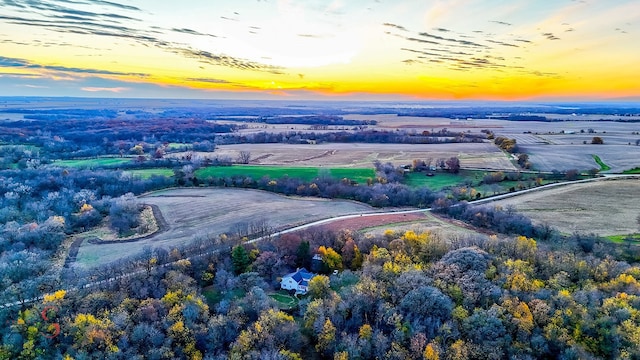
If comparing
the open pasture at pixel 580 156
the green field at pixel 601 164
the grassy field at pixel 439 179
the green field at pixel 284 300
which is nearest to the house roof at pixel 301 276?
the green field at pixel 284 300

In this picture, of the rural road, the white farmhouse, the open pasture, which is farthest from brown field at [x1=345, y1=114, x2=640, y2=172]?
the white farmhouse

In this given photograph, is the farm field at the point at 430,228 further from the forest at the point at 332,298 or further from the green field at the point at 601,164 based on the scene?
the green field at the point at 601,164

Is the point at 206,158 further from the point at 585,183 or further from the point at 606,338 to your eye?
the point at 606,338

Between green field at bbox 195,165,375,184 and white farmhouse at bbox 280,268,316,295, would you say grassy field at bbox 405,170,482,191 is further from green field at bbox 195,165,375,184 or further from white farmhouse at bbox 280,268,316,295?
white farmhouse at bbox 280,268,316,295

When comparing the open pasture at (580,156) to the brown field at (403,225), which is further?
the open pasture at (580,156)

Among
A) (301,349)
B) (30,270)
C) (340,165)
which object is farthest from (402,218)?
(30,270)

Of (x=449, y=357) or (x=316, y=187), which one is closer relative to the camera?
(x=449, y=357)
